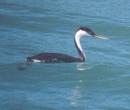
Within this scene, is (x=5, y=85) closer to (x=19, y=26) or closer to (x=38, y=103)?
(x=38, y=103)

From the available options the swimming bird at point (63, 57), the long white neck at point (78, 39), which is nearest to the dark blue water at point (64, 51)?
the swimming bird at point (63, 57)

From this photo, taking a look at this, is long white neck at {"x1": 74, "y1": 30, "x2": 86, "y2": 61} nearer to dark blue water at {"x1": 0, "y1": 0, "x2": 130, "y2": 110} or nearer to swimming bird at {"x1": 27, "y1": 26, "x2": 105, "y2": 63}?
swimming bird at {"x1": 27, "y1": 26, "x2": 105, "y2": 63}

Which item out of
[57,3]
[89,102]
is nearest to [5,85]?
[89,102]

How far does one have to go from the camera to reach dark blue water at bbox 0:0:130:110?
14.2 m

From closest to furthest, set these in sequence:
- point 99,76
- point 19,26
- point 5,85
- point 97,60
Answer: point 5,85, point 99,76, point 97,60, point 19,26

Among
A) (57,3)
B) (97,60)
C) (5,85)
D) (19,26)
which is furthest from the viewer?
(57,3)

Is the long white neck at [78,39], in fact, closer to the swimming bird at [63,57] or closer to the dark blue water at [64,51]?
the swimming bird at [63,57]

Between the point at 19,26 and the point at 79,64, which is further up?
the point at 19,26

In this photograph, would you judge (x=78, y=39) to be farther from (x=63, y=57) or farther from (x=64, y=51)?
(x=63, y=57)

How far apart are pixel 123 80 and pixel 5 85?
2.36m

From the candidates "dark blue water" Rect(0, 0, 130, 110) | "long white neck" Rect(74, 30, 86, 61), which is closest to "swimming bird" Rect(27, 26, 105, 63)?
"long white neck" Rect(74, 30, 86, 61)

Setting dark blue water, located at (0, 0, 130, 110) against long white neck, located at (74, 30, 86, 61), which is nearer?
dark blue water, located at (0, 0, 130, 110)

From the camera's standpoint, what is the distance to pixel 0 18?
2208 centimetres

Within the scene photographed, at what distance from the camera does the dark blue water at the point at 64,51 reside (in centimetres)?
1424
